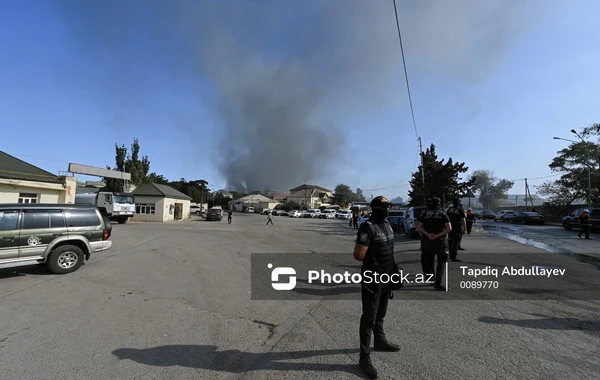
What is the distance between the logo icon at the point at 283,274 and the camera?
22.7 ft

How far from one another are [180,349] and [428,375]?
280cm

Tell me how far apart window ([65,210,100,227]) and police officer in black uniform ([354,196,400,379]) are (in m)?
8.41

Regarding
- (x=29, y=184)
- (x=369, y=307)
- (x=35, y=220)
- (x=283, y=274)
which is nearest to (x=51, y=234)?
(x=35, y=220)

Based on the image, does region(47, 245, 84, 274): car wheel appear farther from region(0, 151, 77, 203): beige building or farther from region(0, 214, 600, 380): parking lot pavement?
region(0, 151, 77, 203): beige building

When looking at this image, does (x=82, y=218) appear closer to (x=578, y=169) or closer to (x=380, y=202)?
(x=380, y=202)

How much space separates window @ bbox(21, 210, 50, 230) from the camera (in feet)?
25.8

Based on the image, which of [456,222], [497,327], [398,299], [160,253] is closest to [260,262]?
[160,253]

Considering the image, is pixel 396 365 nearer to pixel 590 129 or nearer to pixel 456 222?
pixel 456 222

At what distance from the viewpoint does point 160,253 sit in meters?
11.9

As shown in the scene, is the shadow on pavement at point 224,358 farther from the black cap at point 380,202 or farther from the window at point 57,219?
the window at point 57,219

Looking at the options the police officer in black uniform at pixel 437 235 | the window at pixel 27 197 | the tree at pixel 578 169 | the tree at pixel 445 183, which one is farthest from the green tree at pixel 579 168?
the window at pixel 27 197

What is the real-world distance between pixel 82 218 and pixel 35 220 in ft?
3.42

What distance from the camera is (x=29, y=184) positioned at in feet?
71.3

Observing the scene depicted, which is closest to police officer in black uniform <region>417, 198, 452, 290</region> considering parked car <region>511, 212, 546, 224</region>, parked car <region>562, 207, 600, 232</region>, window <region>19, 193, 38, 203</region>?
parked car <region>562, 207, 600, 232</region>
